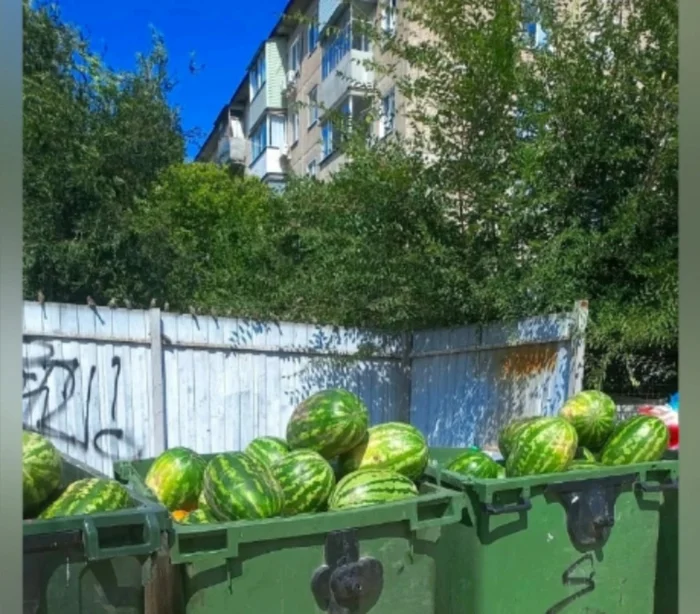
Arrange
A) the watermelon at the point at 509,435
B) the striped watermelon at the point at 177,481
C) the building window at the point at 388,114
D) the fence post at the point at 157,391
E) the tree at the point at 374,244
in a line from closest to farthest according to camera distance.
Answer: the striped watermelon at the point at 177,481, the watermelon at the point at 509,435, the fence post at the point at 157,391, the tree at the point at 374,244, the building window at the point at 388,114

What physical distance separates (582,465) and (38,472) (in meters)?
2.01

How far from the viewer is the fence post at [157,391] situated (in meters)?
6.14

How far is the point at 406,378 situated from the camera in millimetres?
7223

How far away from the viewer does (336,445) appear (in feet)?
9.46

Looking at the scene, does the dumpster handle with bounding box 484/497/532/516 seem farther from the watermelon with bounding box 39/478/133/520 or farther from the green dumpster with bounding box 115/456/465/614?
the watermelon with bounding box 39/478/133/520

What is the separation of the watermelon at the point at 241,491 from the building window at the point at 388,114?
15.9 feet

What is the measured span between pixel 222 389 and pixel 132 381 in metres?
0.74

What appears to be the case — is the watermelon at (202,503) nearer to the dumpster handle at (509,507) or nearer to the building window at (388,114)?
the dumpster handle at (509,507)

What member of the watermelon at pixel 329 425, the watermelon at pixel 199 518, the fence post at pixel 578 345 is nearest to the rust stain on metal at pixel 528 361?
the fence post at pixel 578 345

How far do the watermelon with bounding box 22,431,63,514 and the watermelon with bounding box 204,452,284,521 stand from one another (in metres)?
0.47

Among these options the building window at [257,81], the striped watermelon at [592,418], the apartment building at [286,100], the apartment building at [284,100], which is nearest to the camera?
the striped watermelon at [592,418]

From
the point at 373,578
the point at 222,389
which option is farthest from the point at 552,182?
the point at 373,578

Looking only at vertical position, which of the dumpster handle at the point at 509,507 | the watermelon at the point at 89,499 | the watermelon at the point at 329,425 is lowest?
the dumpster handle at the point at 509,507
